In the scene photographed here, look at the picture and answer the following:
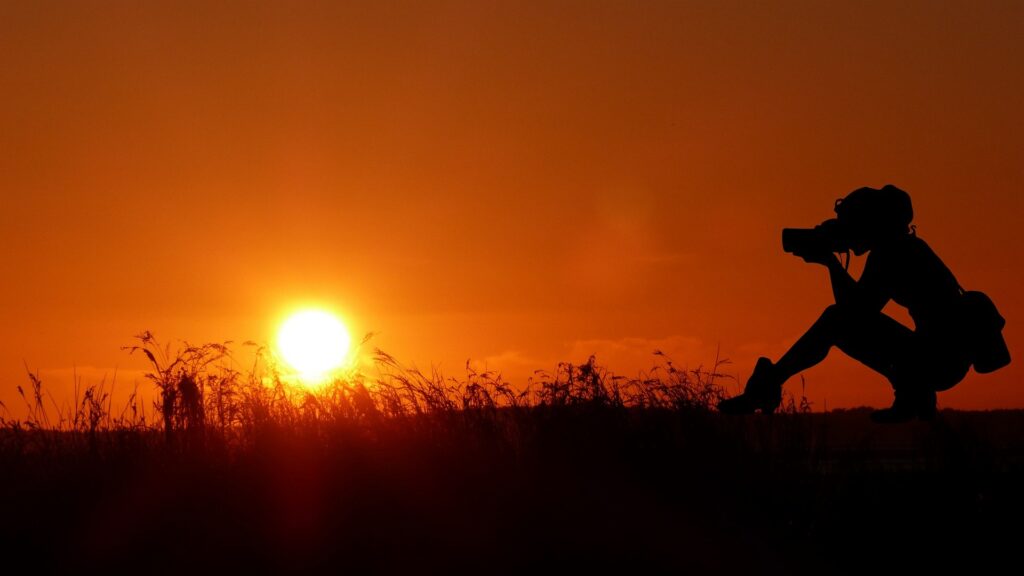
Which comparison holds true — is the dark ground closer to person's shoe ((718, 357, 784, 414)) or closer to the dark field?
the dark field

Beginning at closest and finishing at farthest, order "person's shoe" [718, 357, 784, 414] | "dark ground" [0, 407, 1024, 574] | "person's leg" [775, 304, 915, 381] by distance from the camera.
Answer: "person's leg" [775, 304, 915, 381], "person's shoe" [718, 357, 784, 414], "dark ground" [0, 407, 1024, 574]

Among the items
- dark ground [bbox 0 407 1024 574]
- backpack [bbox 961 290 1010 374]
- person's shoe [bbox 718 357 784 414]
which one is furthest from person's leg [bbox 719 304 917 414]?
dark ground [bbox 0 407 1024 574]

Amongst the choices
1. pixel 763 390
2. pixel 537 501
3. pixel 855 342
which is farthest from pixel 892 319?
pixel 537 501

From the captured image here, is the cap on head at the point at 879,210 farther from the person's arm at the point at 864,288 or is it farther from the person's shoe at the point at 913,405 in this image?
the person's shoe at the point at 913,405

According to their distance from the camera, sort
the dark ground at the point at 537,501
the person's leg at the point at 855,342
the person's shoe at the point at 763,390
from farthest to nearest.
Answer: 1. the dark ground at the point at 537,501
2. the person's shoe at the point at 763,390
3. the person's leg at the point at 855,342

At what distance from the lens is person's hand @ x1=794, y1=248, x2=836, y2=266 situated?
16.1 feet

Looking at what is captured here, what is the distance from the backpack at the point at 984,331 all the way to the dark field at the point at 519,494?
3.33m

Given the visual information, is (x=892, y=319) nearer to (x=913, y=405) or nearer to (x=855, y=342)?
(x=855, y=342)

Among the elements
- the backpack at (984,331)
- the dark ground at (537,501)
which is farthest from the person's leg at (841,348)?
the dark ground at (537,501)

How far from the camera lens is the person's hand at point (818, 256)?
193 inches

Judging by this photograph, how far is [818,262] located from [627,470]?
4.38 m

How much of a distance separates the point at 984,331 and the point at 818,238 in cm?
80

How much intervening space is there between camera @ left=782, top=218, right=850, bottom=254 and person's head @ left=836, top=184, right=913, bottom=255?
0.10ft

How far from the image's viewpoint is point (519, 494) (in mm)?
8625
